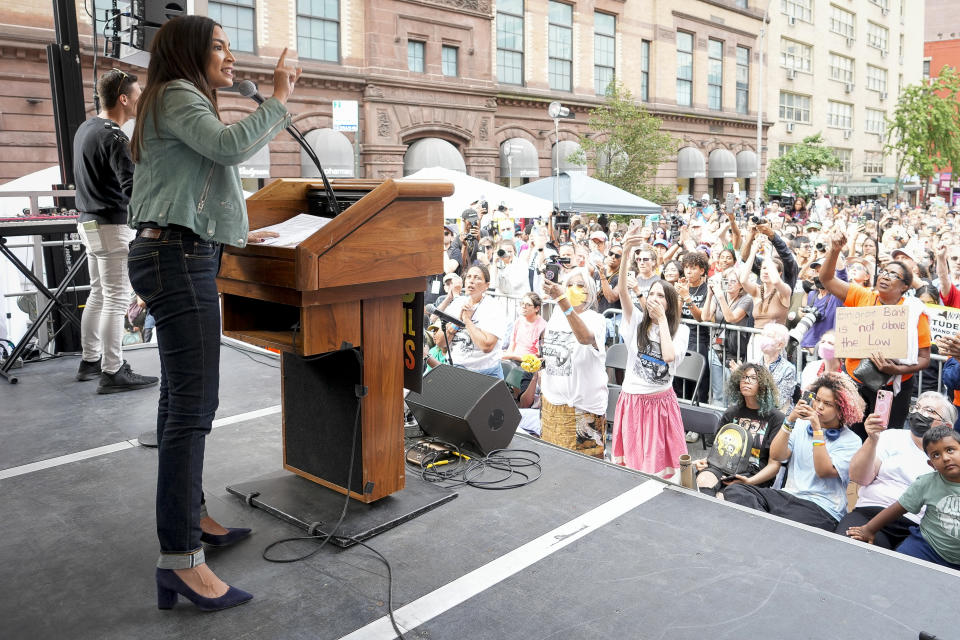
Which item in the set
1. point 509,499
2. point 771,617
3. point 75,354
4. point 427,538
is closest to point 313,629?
point 427,538

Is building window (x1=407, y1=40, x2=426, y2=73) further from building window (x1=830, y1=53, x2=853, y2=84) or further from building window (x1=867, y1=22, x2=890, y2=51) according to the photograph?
building window (x1=867, y1=22, x2=890, y2=51)

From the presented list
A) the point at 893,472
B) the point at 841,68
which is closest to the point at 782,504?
the point at 893,472

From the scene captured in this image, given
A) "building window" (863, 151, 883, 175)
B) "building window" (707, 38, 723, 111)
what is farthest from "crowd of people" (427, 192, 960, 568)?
"building window" (863, 151, 883, 175)

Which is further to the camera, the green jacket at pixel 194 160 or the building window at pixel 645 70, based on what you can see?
the building window at pixel 645 70

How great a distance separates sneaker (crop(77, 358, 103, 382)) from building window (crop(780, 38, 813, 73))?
133 feet

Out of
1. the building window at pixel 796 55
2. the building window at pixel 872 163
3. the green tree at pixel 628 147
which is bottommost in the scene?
the green tree at pixel 628 147

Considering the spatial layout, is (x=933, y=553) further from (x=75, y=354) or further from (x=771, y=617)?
(x=75, y=354)

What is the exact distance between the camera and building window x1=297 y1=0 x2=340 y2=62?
19.8 metres

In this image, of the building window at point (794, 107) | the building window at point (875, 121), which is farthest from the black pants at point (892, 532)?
the building window at point (875, 121)

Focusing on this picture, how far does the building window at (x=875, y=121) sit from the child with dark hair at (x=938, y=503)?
5150cm

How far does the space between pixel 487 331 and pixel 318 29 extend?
16.7 m

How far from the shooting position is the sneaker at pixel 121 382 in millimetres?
4480

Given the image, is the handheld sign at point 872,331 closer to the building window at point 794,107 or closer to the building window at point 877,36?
the building window at point 794,107

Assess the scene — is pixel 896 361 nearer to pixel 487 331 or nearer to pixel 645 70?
pixel 487 331
